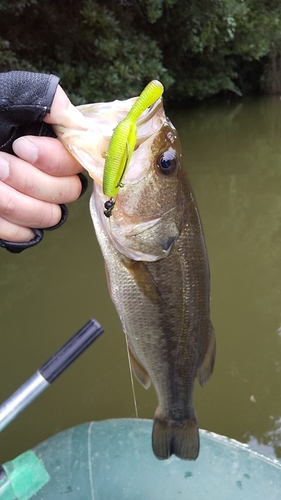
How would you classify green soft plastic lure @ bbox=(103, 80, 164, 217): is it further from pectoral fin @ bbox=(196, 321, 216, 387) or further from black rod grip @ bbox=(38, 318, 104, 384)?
pectoral fin @ bbox=(196, 321, 216, 387)

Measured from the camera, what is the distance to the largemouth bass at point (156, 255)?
42.2 inches

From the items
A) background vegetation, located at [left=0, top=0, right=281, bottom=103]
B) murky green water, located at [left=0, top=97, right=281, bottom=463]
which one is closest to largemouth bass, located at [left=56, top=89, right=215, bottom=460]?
murky green water, located at [left=0, top=97, right=281, bottom=463]

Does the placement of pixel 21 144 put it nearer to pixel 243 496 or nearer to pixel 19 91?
pixel 19 91

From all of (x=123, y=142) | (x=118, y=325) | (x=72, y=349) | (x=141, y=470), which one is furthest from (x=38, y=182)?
(x=118, y=325)

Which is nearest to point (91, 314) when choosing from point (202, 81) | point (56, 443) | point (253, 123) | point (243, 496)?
point (56, 443)

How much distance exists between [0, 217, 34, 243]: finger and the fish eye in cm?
40

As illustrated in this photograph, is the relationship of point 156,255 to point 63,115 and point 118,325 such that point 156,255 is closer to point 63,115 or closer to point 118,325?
point 63,115

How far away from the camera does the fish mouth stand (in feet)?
3.32

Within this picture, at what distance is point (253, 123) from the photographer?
1026cm

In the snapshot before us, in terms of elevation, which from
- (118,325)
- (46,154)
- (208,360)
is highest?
(46,154)

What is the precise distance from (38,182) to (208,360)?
875mm

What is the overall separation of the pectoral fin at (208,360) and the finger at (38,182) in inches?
27.7

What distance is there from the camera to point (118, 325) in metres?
3.13

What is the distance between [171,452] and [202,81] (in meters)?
13.1
